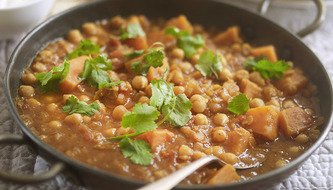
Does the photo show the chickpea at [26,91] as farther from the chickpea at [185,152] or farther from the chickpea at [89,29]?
the chickpea at [185,152]

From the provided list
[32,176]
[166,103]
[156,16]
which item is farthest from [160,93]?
[156,16]

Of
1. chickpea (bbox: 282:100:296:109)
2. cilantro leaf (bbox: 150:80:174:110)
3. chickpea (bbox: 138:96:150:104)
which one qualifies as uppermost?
cilantro leaf (bbox: 150:80:174:110)

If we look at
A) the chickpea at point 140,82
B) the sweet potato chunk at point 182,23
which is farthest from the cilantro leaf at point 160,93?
the sweet potato chunk at point 182,23

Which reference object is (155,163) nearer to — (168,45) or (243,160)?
(243,160)

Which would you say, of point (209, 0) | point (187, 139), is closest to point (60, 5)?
point (209, 0)

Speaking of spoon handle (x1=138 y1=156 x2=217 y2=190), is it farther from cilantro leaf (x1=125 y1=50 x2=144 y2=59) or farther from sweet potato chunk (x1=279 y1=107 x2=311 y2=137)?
cilantro leaf (x1=125 y1=50 x2=144 y2=59)

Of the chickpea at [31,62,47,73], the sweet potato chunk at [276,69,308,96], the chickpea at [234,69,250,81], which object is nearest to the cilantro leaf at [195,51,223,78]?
the chickpea at [234,69,250,81]

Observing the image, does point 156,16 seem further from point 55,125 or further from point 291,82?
point 55,125
